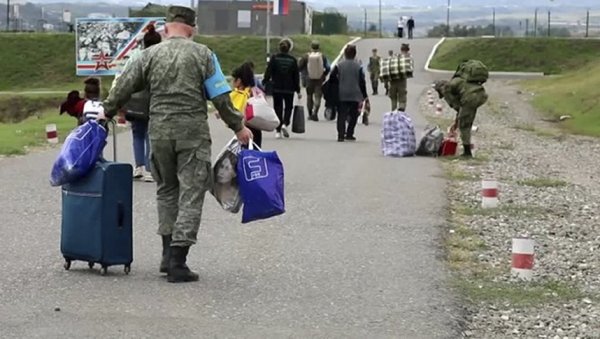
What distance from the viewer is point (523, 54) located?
62781 millimetres

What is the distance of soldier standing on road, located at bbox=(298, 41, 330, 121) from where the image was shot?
26969 millimetres

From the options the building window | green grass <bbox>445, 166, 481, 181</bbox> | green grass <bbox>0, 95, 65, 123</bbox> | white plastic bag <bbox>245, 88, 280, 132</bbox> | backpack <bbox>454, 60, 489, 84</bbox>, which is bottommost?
green grass <bbox>0, 95, 65, 123</bbox>

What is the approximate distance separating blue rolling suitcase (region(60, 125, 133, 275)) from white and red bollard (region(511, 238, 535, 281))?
3124 millimetres

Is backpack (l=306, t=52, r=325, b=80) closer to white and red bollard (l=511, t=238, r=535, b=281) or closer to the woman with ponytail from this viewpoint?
the woman with ponytail

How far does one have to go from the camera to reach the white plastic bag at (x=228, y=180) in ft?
30.0

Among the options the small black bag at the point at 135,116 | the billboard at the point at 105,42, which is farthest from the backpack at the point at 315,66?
the small black bag at the point at 135,116

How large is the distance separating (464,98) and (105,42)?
14.0 m

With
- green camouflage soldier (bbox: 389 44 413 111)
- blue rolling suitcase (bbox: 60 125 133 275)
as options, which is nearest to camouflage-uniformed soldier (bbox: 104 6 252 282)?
blue rolling suitcase (bbox: 60 125 133 275)

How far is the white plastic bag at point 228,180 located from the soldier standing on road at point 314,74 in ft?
58.4

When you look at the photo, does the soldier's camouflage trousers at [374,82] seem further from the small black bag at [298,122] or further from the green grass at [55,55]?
the small black bag at [298,122]

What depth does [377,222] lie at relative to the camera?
42.3ft

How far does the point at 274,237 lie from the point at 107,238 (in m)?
2.73

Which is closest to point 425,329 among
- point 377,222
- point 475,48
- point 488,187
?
point 377,222

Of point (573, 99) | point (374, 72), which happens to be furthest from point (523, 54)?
point (573, 99)
